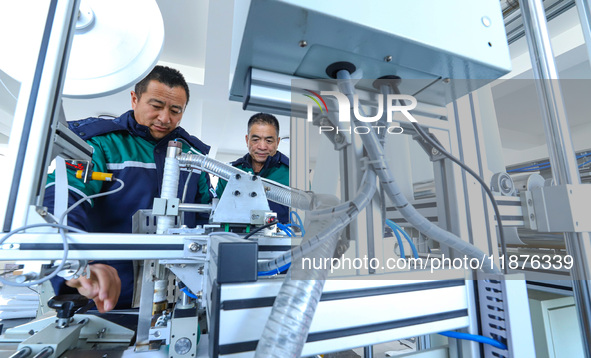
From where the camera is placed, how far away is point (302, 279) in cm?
31

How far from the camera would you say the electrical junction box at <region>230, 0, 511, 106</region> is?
364 mm

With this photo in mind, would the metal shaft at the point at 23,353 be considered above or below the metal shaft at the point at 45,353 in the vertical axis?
above

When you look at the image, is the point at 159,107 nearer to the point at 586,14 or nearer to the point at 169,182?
the point at 169,182

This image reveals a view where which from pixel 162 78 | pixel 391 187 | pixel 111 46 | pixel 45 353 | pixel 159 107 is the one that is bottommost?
pixel 45 353

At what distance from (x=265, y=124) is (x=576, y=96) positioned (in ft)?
12.9

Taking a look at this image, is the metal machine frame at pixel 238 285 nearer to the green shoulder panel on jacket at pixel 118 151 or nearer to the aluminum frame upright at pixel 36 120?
the aluminum frame upright at pixel 36 120

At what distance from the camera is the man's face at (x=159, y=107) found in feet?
3.85

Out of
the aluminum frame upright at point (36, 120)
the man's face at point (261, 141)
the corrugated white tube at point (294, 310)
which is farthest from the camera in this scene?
the man's face at point (261, 141)

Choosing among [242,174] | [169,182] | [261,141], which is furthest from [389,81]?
[261,141]

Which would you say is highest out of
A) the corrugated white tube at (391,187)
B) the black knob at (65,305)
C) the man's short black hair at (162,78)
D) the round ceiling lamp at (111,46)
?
the man's short black hair at (162,78)

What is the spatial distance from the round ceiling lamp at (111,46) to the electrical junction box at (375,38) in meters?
0.26

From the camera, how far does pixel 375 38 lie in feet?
1.31

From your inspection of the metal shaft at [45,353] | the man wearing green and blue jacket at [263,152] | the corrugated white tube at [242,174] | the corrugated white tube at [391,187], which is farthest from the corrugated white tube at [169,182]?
the man wearing green and blue jacket at [263,152]

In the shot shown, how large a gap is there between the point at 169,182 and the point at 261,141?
1.03m
